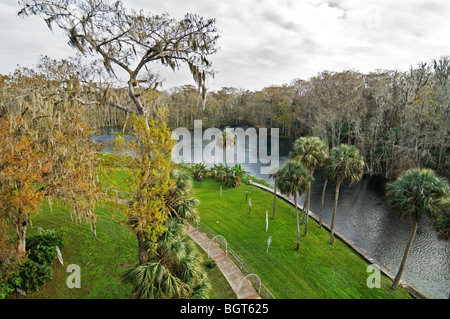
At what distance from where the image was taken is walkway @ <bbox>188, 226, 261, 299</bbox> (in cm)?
1053

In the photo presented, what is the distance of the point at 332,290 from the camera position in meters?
12.1

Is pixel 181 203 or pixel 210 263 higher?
pixel 181 203

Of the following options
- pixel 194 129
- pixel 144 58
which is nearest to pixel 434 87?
pixel 144 58

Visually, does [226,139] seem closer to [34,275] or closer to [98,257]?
[98,257]

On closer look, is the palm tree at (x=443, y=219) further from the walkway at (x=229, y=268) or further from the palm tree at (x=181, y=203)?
the palm tree at (x=181, y=203)

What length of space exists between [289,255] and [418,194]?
7.57 meters

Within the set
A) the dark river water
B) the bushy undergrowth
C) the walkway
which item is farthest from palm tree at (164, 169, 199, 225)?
the dark river water

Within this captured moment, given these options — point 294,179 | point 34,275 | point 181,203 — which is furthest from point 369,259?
point 34,275

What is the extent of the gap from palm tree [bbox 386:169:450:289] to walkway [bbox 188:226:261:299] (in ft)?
27.6

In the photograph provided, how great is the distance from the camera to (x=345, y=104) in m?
39.7

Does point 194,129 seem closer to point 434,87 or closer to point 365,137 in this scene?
point 365,137

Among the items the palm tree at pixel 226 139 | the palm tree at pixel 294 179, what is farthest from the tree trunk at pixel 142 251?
the palm tree at pixel 226 139
